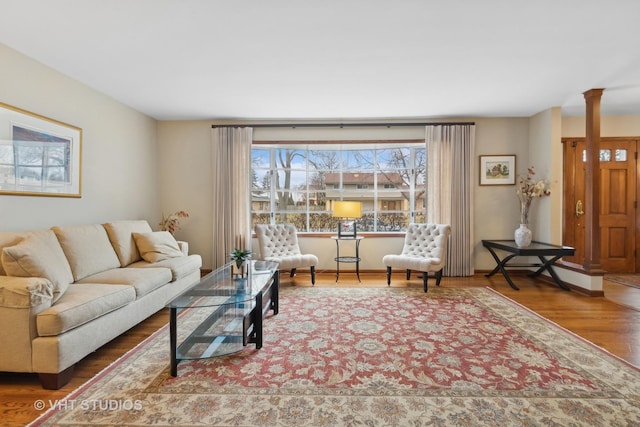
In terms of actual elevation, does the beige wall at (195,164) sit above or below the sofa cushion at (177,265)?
above

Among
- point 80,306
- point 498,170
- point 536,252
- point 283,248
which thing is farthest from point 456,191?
point 80,306

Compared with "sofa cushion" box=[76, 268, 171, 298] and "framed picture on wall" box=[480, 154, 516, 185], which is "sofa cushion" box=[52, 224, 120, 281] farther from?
"framed picture on wall" box=[480, 154, 516, 185]

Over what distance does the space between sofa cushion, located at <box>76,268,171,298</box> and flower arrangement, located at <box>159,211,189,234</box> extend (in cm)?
176

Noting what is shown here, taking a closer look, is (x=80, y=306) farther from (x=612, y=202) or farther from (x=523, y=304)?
(x=612, y=202)

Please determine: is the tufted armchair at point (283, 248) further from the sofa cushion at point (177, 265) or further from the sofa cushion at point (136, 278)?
the sofa cushion at point (136, 278)

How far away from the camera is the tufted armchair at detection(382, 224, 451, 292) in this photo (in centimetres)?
432

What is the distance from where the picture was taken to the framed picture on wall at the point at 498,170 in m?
5.21

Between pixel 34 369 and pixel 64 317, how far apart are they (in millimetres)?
357

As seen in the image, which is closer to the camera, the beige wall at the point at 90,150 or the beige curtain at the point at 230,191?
the beige wall at the point at 90,150

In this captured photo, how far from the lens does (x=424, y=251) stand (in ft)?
15.4

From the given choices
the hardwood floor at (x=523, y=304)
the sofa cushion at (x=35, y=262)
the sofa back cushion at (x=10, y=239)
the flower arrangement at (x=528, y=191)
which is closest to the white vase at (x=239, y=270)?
the hardwood floor at (x=523, y=304)

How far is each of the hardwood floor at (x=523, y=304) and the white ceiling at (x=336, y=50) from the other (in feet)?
8.39

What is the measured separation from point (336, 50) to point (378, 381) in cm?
273

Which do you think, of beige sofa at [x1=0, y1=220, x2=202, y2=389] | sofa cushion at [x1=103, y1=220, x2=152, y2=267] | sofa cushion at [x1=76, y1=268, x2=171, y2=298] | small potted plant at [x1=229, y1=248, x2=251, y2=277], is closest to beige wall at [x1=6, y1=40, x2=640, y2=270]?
sofa cushion at [x1=103, y1=220, x2=152, y2=267]
